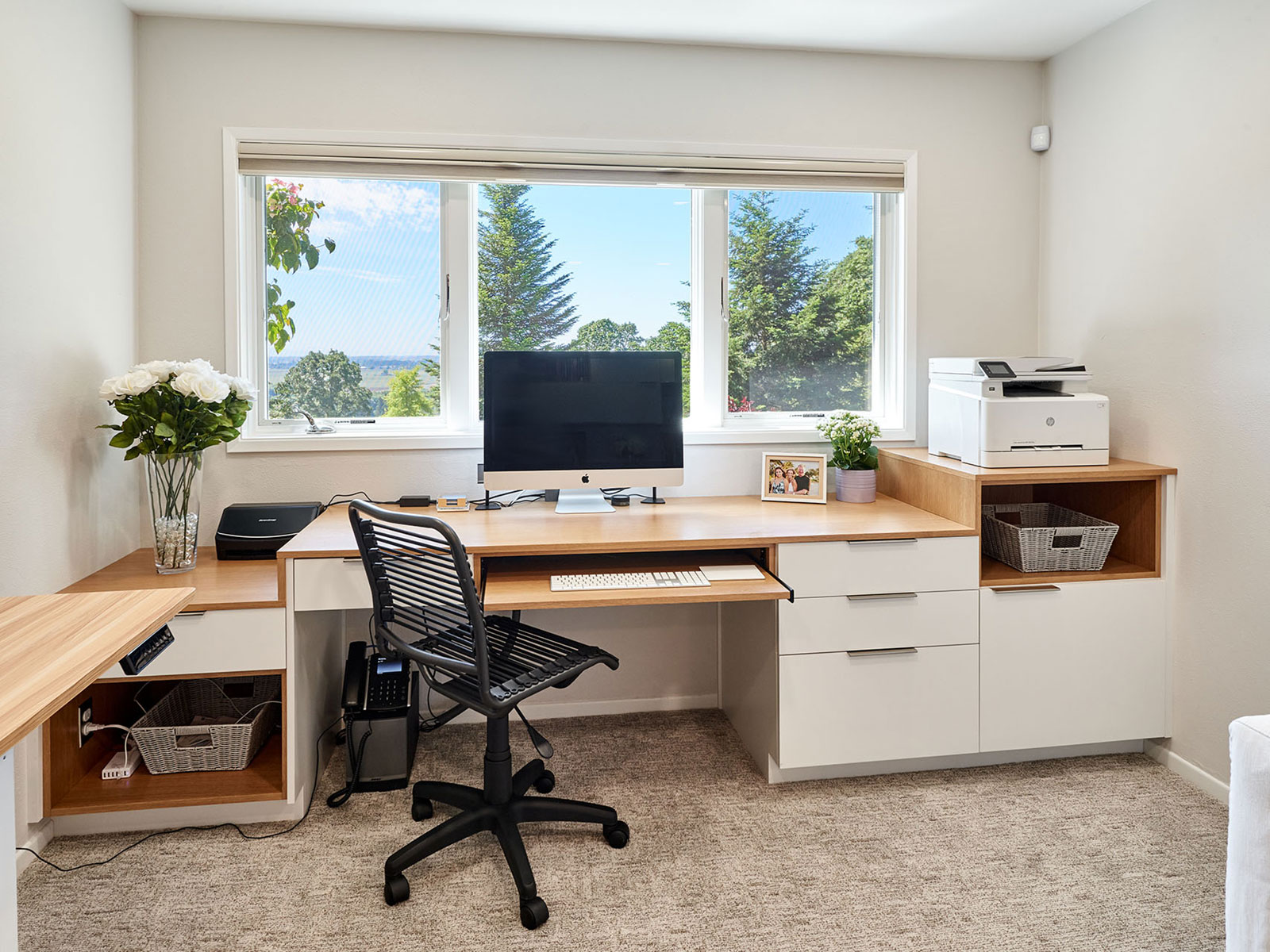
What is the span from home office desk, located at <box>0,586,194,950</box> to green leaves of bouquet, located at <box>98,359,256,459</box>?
1097 mm

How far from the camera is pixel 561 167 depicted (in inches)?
114

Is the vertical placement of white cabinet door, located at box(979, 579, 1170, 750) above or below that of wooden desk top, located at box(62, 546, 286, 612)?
below

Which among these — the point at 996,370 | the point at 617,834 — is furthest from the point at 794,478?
the point at 617,834

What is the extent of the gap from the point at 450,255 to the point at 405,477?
79cm

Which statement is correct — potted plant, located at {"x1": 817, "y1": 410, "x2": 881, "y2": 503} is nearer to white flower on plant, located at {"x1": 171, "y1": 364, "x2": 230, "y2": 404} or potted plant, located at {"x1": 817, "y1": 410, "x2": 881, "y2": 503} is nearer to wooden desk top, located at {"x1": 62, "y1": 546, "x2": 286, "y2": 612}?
wooden desk top, located at {"x1": 62, "y1": 546, "x2": 286, "y2": 612}

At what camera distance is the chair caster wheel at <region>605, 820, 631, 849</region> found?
216cm

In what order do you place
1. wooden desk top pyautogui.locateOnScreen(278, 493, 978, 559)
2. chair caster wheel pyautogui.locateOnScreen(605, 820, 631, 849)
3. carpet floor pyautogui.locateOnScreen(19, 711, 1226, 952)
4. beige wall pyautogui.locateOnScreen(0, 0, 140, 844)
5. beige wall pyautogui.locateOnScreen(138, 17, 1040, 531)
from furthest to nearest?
beige wall pyautogui.locateOnScreen(138, 17, 1040, 531), wooden desk top pyautogui.locateOnScreen(278, 493, 978, 559), chair caster wheel pyautogui.locateOnScreen(605, 820, 631, 849), beige wall pyautogui.locateOnScreen(0, 0, 140, 844), carpet floor pyautogui.locateOnScreen(19, 711, 1226, 952)

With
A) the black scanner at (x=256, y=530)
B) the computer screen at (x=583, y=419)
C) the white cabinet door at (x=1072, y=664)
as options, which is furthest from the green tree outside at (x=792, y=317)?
the black scanner at (x=256, y=530)

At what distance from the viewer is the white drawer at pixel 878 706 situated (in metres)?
2.43

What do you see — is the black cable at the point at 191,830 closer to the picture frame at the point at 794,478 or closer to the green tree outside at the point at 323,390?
the green tree outside at the point at 323,390

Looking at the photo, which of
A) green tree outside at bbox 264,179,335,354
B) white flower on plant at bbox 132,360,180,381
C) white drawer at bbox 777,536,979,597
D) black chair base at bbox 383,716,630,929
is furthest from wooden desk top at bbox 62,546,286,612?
white drawer at bbox 777,536,979,597

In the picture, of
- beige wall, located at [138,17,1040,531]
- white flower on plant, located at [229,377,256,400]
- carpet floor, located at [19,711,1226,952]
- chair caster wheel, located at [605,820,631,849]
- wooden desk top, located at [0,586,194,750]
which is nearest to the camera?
wooden desk top, located at [0,586,194,750]

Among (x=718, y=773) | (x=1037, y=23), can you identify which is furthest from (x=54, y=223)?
(x=1037, y=23)

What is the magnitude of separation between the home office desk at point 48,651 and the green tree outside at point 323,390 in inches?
64.4
